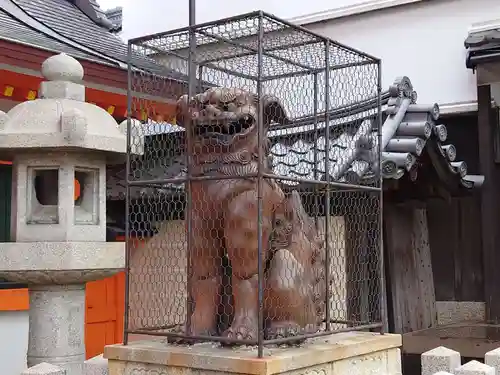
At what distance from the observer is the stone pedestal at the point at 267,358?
139 inches

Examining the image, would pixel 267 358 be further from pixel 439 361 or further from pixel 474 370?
pixel 439 361

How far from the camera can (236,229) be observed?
3.85m

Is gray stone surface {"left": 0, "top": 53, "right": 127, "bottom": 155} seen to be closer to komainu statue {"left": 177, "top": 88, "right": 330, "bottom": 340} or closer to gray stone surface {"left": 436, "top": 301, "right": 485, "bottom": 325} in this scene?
komainu statue {"left": 177, "top": 88, "right": 330, "bottom": 340}

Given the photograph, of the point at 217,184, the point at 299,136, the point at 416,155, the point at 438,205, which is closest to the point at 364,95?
the point at 299,136

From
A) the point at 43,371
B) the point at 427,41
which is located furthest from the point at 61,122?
the point at 427,41

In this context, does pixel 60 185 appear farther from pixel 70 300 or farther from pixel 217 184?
pixel 217 184

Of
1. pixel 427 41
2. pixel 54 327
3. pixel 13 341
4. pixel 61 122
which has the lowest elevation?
pixel 13 341

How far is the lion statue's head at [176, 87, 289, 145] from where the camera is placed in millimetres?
3848

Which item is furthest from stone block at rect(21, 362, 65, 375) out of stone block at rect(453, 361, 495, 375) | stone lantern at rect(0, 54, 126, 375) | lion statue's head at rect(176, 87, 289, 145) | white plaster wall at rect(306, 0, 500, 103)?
white plaster wall at rect(306, 0, 500, 103)

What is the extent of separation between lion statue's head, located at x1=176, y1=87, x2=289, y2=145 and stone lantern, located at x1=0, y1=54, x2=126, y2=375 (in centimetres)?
122

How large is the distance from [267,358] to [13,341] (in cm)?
421

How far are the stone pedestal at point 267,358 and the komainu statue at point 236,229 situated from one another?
15 cm

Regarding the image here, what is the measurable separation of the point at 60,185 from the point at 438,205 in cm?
532

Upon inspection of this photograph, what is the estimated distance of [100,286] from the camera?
26.3 feet
